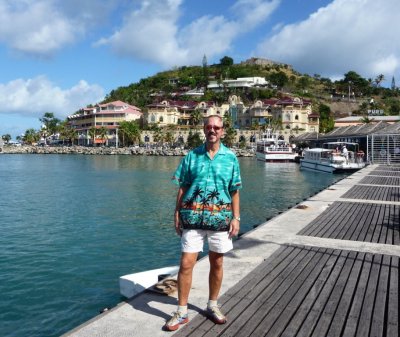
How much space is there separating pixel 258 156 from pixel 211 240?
7343 centimetres

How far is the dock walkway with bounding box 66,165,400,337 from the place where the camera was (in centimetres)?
527

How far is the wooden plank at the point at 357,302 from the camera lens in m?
5.26

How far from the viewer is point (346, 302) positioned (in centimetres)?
612

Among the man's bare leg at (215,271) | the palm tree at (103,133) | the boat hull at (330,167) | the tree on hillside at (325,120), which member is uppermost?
the tree on hillside at (325,120)

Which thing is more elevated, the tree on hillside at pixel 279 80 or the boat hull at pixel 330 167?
the tree on hillside at pixel 279 80

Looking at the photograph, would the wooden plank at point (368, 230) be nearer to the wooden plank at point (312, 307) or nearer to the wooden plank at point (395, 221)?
the wooden plank at point (395, 221)

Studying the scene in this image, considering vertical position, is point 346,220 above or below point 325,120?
below

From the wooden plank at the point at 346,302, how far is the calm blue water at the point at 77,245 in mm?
5165

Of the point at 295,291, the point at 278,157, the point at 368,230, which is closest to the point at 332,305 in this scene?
the point at 295,291

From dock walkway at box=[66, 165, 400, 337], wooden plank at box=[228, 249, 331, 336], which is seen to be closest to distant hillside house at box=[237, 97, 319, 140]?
dock walkway at box=[66, 165, 400, 337]

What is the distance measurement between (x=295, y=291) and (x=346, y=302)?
2.62 feet

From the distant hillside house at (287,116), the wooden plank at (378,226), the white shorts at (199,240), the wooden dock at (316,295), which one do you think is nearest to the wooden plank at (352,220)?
the wooden dock at (316,295)

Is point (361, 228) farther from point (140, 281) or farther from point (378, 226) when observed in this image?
point (140, 281)

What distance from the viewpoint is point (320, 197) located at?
1856 cm
